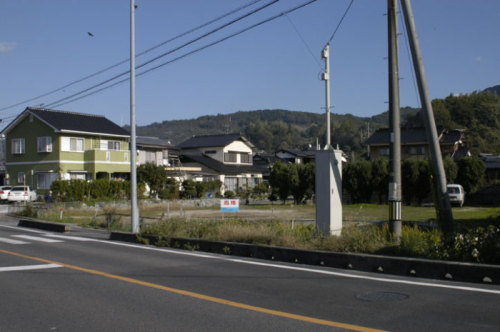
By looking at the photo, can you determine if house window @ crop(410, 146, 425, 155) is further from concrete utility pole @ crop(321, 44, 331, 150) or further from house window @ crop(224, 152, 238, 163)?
concrete utility pole @ crop(321, 44, 331, 150)

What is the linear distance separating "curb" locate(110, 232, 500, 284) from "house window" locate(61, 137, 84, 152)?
102ft

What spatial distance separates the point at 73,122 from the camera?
144 feet

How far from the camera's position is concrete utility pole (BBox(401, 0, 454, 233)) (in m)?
11.3

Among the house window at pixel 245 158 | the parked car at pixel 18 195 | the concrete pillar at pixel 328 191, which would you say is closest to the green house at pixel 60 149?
the parked car at pixel 18 195

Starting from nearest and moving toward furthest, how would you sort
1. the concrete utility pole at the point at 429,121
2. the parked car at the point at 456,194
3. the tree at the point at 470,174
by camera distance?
the concrete utility pole at the point at 429,121
the parked car at the point at 456,194
the tree at the point at 470,174

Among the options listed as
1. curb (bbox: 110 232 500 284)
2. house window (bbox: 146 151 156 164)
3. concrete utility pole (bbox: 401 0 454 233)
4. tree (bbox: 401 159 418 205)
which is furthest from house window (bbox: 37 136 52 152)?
concrete utility pole (bbox: 401 0 454 233)

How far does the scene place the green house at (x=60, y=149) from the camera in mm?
41875

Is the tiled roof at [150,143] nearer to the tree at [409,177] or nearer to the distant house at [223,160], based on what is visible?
the distant house at [223,160]

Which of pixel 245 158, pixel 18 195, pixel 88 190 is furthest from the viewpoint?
pixel 245 158

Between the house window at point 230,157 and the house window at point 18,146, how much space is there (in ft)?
Answer: 79.0

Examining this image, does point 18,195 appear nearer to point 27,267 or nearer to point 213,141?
point 213,141

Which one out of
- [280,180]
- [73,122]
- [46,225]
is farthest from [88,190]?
[46,225]

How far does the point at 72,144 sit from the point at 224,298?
37884 mm

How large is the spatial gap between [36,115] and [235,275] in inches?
1498
